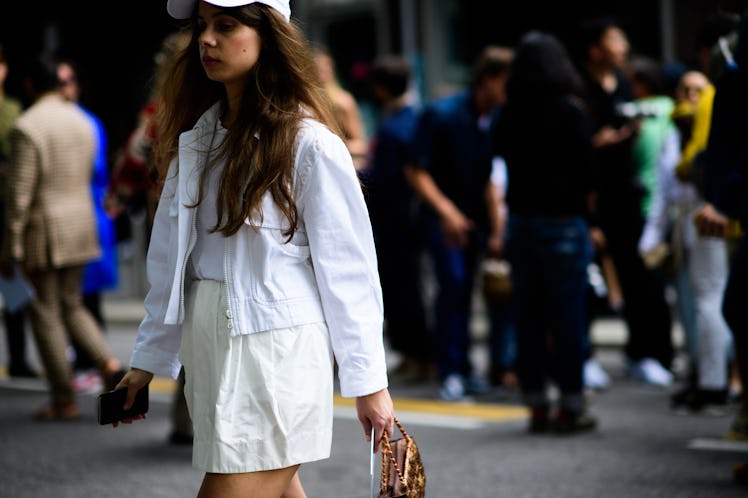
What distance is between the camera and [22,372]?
30.1 ft

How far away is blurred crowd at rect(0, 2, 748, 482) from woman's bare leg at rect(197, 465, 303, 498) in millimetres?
2361

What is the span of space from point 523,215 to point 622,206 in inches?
81.4

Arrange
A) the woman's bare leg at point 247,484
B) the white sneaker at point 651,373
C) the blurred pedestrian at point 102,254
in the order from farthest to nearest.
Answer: the blurred pedestrian at point 102,254, the white sneaker at point 651,373, the woman's bare leg at point 247,484

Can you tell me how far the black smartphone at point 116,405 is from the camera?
3.05 m

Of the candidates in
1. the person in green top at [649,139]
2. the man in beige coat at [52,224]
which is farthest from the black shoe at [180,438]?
the person in green top at [649,139]

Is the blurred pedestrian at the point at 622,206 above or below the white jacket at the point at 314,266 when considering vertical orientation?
below

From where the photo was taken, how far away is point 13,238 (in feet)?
23.2

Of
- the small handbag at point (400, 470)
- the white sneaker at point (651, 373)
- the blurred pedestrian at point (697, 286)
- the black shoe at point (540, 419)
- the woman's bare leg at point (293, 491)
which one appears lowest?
the white sneaker at point (651, 373)

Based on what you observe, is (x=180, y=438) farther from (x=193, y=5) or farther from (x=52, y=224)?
Answer: (x=193, y=5)

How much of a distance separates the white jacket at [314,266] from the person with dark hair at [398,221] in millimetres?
5548

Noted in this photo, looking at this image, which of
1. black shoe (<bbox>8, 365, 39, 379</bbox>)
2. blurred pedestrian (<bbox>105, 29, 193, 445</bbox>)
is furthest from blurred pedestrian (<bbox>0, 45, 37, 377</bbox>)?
blurred pedestrian (<bbox>105, 29, 193, 445</bbox>)

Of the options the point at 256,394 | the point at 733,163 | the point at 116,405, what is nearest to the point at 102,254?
the point at 733,163

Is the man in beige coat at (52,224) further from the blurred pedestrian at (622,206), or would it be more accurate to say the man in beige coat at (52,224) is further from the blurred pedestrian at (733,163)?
the blurred pedestrian at (733,163)

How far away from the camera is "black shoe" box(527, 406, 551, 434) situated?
646cm
